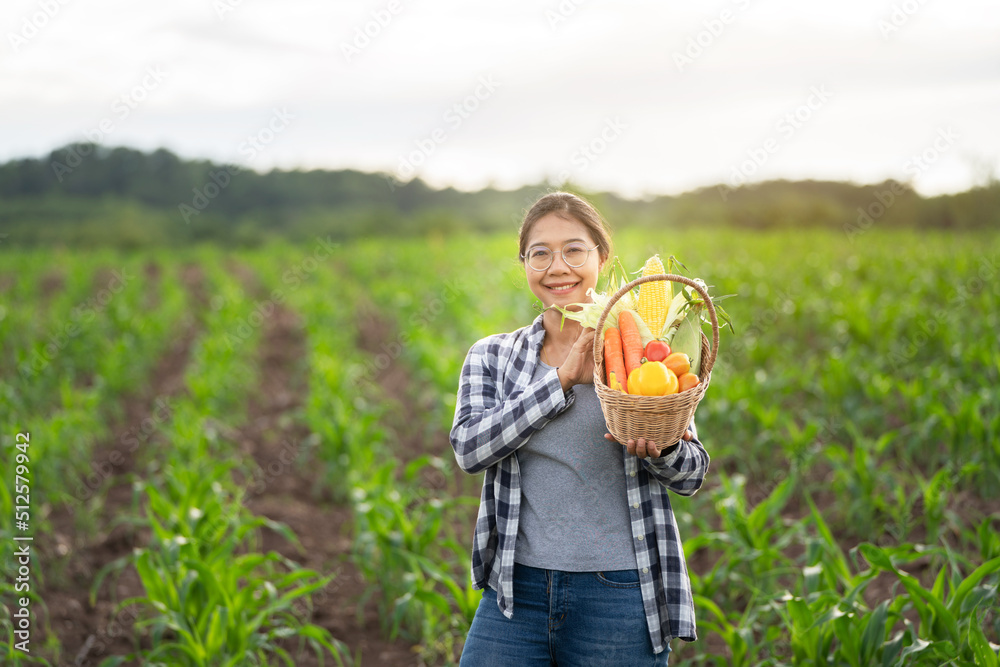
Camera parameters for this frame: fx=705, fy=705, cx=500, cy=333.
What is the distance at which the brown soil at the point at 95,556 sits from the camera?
330 centimetres

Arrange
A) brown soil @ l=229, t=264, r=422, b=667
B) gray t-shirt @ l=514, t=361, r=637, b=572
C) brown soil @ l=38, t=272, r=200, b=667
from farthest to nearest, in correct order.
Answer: brown soil @ l=229, t=264, r=422, b=667, brown soil @ l=38, t=272, r=200, b=667, gray t-shirt @ l=514, t=361, r=637, b=572

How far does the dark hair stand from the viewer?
1.85m

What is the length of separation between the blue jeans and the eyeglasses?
77 cm

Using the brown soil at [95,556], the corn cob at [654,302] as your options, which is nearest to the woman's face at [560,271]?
the corn cob at [654,302]

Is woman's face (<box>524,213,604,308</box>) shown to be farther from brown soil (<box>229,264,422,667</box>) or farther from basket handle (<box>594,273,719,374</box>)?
brown soil (<box>229,264,422,667</box>)

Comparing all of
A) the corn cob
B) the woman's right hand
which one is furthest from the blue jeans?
the corn cob

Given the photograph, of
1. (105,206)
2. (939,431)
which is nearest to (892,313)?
(939,431)

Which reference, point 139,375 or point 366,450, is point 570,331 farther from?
point 139,375

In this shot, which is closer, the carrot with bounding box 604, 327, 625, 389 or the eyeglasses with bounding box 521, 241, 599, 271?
the carrot with bounding box 604, 327, 625, 389

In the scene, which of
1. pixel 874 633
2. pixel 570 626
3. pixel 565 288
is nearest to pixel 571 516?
pixel 570 626

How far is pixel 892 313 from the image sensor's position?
23.9 feet

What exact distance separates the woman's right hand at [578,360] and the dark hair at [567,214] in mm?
330

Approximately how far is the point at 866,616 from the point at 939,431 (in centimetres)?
270

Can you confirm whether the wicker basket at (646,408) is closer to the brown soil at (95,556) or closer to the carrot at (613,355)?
the carrot at (613,355)
